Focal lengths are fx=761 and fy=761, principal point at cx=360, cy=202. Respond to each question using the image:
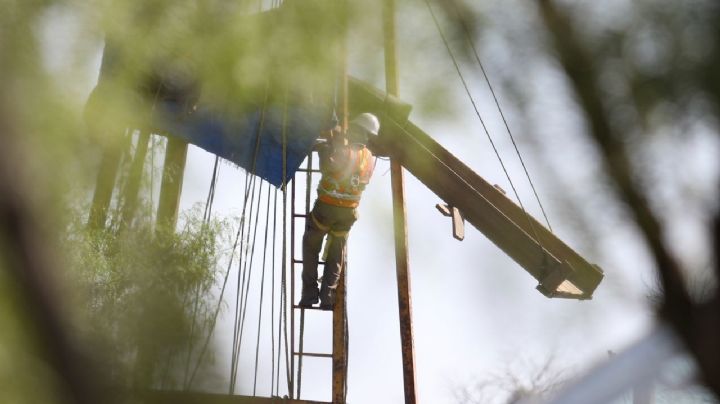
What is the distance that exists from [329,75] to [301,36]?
0.12 m

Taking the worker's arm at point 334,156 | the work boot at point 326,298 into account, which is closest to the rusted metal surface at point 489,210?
the worker's arm at point 334,156

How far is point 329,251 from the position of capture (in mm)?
7078

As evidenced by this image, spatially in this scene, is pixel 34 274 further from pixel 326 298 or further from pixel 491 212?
pixel 491 212

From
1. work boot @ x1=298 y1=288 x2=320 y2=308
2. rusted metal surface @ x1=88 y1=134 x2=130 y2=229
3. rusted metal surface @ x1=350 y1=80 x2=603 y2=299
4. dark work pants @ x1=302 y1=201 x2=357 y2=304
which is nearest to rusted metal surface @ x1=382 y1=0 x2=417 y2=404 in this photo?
rusted metal surface @ x1=350 y1=80 x2=603 y2=299

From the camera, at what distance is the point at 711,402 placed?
29.4 inches

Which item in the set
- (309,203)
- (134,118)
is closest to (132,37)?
(134,118)

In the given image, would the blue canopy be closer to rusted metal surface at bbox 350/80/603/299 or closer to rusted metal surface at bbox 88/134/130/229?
rusted metal surface at bbox 88/134/130/229

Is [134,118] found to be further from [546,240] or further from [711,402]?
[546,240]

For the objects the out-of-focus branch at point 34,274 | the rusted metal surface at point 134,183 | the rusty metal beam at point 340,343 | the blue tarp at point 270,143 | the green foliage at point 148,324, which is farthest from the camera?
the rusty metal beam at point 340,343

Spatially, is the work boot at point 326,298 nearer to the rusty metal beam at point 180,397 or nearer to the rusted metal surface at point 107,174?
the rusted metal surface at point 107,174

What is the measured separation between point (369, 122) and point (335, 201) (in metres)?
0.83

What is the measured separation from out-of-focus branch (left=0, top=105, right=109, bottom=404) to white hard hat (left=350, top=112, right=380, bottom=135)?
6.30 metres

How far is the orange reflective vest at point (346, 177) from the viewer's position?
658 centimetres

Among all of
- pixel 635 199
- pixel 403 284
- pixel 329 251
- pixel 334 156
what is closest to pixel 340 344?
pixel 329 251
